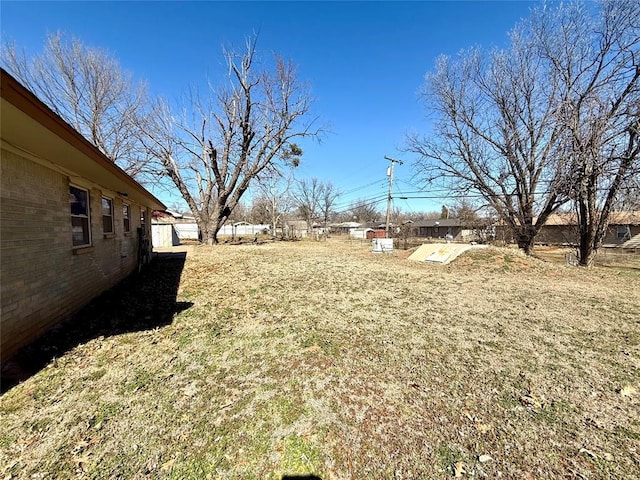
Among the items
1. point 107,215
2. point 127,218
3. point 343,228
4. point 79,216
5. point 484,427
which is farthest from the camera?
point 343,228

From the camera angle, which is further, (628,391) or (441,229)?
(441,229)

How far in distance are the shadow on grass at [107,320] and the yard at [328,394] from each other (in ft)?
0.12

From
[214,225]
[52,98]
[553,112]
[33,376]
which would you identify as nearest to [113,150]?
[52,98]

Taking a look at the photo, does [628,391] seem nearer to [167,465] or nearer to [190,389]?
[167,465]

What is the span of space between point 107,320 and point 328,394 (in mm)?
3853

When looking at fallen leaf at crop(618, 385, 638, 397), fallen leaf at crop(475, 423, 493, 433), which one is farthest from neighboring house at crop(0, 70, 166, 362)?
fallen leaf at crop(618, 385, 638, 397)

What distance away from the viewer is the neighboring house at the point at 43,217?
272 centimetres

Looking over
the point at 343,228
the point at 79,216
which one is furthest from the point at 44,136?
the point at 343,228

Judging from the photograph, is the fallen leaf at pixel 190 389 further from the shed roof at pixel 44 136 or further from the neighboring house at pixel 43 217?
the shed roof at pixel 44 136

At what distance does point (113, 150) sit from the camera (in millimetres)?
17734

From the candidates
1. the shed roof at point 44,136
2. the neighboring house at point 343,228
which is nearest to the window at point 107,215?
the shed roof at point 44,136

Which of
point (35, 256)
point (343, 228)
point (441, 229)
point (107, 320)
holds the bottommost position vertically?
point (107, 320)

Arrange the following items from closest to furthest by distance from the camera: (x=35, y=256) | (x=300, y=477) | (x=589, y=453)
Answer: (x=300, y=477) → (x=589, y=453) → (x=35, y=256)

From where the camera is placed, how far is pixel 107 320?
4391 mm
